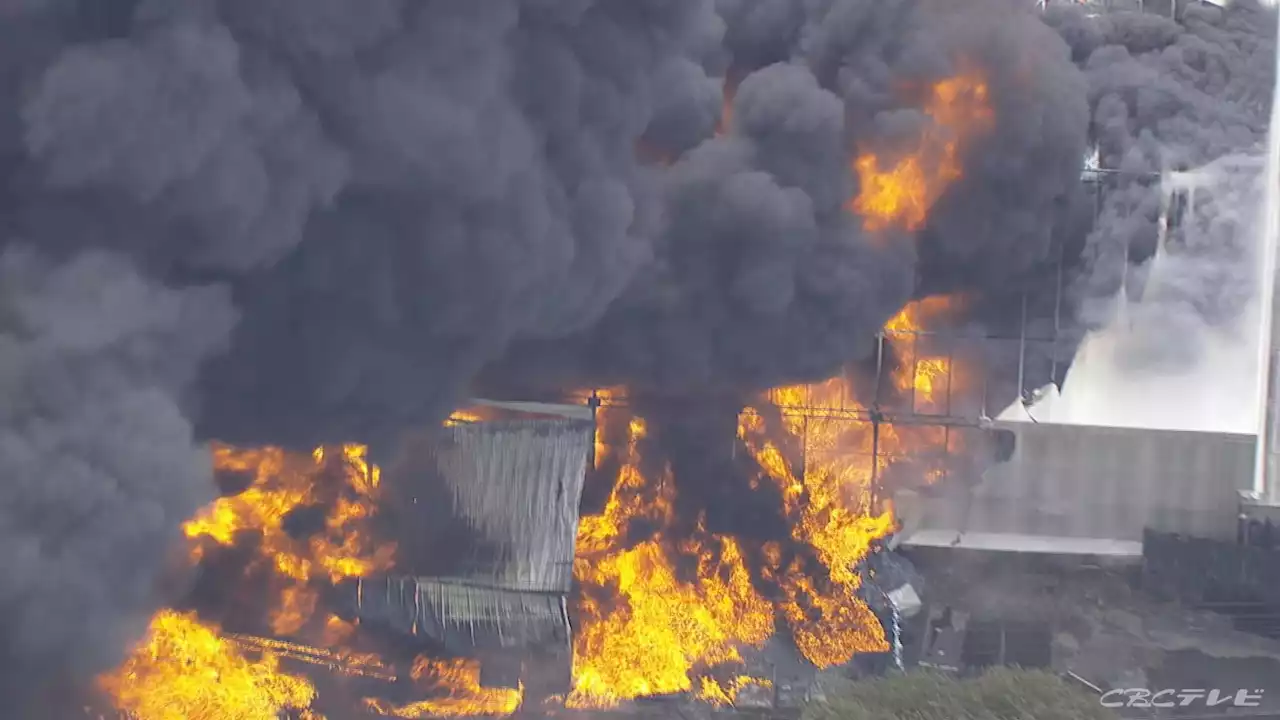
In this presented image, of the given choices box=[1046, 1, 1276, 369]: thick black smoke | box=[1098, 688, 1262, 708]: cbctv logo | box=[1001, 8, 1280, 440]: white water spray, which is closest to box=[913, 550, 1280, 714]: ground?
box=[1098, 688, 1262, 708]: cbctv logo

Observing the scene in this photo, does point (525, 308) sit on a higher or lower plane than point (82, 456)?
higher

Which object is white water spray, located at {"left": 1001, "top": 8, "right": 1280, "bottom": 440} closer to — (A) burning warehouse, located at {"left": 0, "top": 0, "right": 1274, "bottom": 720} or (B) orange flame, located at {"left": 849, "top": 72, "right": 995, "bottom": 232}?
(A) burning warehouse, located at {"left": 0, "top": 0, "right": 1274, "bottom": 720}

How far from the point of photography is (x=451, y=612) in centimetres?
1691

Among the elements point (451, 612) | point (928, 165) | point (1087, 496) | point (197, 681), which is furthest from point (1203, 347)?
point (197, 681)

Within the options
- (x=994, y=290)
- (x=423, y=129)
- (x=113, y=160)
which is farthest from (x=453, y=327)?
(x=994, y=290)

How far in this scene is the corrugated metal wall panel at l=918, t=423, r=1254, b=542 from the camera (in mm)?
21359

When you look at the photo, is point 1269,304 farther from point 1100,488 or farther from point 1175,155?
point 1100,488

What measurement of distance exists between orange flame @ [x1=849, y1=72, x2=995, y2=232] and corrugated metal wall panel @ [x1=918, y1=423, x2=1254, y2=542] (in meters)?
4.23

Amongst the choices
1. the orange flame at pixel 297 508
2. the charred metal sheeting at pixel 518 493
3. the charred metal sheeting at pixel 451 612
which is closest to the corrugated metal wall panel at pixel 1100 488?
the charred metal sheeting at pixel 518 493

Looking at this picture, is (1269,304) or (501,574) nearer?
(501,574)

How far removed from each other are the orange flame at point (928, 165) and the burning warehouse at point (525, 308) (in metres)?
0.06

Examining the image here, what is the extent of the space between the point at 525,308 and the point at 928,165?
7.08 meters

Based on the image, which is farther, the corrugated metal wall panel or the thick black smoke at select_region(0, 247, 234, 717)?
the corrugated metal wall panel

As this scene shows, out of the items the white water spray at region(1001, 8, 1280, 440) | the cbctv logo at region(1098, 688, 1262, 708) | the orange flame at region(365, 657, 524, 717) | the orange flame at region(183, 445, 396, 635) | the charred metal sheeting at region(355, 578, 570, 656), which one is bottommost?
the cbctv logo at region(1098, 688, 1262, 708)
